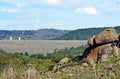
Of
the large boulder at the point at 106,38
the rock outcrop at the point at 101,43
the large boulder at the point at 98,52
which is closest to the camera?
the large boulder at the point at 98,52

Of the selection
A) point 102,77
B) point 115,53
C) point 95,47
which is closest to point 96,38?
point 95,47

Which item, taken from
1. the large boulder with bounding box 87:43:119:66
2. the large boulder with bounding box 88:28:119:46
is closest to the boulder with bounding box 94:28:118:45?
the large boulder with bounding box 88:28:119:46

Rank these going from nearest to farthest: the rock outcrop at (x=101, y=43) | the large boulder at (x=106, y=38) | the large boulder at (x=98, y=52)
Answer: the large boulder at (x=98, y=52), the rock outcrop at (x=101, y=43), the large boulder at (x=106, y=38)

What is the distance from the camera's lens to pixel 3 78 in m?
12.5

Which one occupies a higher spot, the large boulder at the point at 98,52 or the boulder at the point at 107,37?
the boulder at the point at 107,37

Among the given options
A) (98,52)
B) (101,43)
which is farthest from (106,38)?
(98,52)

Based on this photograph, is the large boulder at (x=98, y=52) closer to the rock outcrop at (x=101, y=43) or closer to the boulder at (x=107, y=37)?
the rock outcrop at (x=101, y=43)

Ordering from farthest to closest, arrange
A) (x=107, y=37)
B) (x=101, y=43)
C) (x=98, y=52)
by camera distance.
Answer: (x=101, y=43)
(x=107, y=37)
(x=98, y=52)

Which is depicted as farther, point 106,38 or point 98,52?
point 106,38

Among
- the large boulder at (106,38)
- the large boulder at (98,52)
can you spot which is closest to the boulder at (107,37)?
the large boulder at (106,38)

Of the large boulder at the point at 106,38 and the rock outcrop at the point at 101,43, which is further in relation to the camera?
the large boulder at the point at 106,38

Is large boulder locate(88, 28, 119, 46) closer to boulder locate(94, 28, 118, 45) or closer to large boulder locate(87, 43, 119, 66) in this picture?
boulder locate(94, 28, 118, 45)

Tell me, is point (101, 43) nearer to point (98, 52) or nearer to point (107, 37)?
point (107, 37)

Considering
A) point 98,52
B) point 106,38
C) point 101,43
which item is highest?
point 106,38
